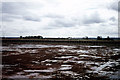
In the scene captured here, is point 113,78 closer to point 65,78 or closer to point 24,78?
point 65,78

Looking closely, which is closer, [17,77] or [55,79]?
[55,79]

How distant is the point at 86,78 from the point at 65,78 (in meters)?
1.16

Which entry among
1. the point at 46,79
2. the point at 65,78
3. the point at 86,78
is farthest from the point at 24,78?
the point at 86,78

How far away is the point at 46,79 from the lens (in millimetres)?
8156

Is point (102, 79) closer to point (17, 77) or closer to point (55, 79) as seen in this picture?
point (55, 79)

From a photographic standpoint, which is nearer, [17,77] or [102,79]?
[102,79]

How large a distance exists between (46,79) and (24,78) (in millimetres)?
1285

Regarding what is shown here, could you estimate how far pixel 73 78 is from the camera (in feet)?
27.3

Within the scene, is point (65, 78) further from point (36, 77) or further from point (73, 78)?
point (36, 77)

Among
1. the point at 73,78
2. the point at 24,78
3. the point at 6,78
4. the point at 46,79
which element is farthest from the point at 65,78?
the point at 6,78

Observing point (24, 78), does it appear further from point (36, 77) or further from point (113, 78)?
point (113, 78)

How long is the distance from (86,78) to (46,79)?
2.20 metres

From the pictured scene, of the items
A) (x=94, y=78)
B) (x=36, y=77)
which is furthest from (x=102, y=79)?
(x=36, y=77)

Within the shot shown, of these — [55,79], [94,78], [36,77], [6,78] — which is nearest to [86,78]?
[94,78]
